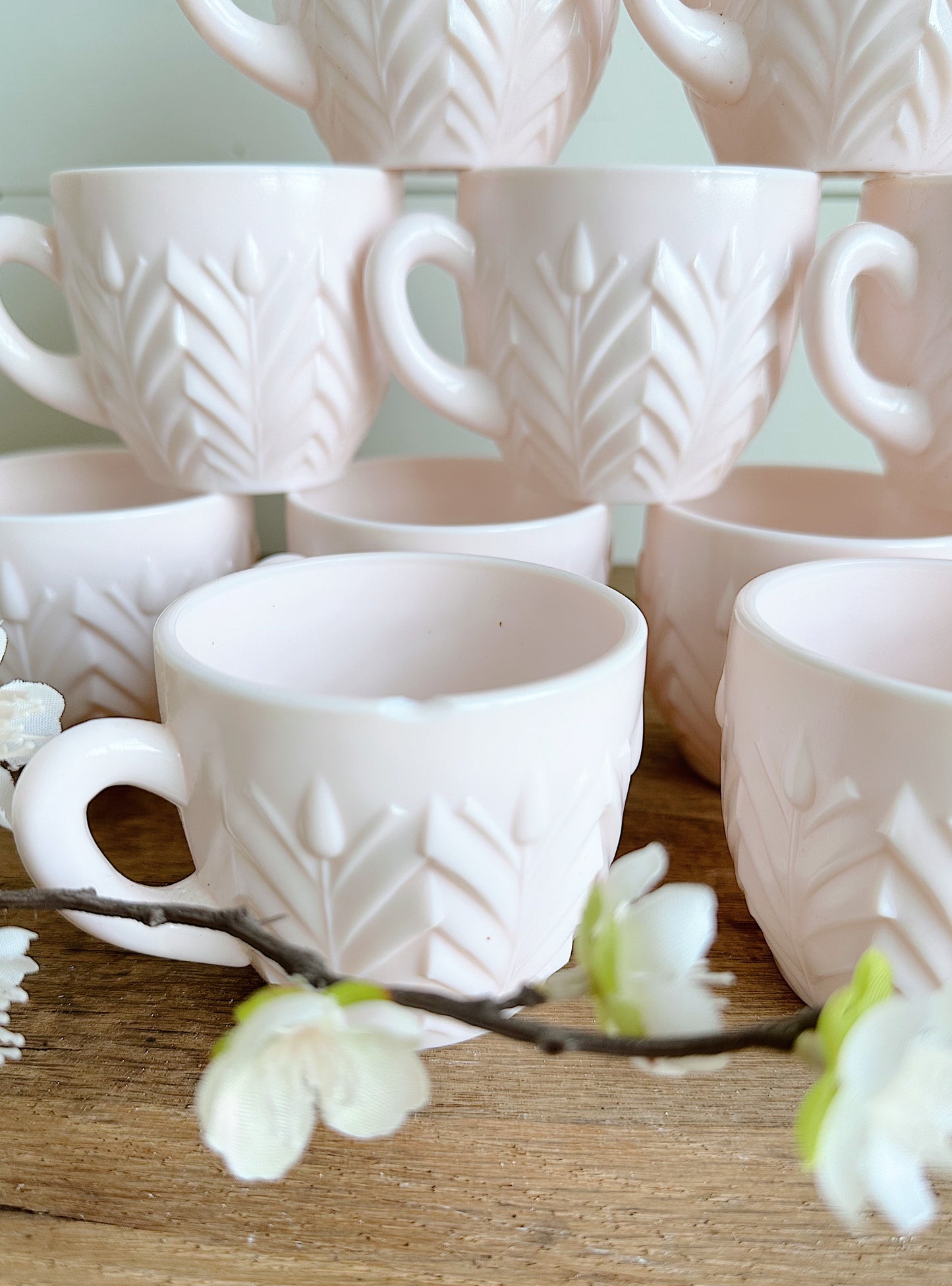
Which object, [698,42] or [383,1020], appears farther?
[698,42]

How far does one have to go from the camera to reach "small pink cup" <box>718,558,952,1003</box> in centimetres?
31

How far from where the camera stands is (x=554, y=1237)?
29cm

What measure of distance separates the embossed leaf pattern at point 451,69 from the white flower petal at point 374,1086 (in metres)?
0.40

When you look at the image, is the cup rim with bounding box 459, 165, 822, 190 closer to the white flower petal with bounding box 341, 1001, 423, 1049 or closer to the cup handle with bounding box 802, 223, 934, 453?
the cup handle with bounding box 802, 223, 934, 453

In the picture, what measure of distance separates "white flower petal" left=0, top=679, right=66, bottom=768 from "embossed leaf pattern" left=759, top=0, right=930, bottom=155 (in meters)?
0.38

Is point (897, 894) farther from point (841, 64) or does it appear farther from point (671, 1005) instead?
point (841, 64)

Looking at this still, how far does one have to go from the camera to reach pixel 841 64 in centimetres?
44

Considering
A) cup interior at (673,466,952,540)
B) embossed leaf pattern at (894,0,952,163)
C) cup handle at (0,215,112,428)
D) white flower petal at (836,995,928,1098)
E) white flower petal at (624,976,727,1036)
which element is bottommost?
cup interior at (673,466,952,540)

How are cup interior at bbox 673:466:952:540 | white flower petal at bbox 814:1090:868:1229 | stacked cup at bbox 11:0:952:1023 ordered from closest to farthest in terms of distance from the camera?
white flower petal at bbox 814:1090:868:1229
stacked cup at bbox 11:0:952:1023
cup interior at bbox 673:466:952:540

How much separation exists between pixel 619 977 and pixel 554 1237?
119 mm

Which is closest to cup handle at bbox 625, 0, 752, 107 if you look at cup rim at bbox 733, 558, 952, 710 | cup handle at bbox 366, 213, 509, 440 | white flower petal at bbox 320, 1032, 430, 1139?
cup handle at bbox 366, 213, 509, 440

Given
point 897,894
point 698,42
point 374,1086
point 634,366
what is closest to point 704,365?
point 634,366

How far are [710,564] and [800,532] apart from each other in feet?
0.55

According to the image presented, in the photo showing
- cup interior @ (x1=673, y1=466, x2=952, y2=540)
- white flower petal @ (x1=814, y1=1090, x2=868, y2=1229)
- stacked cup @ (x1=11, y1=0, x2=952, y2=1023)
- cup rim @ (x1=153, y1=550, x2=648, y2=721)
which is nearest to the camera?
white flower petal @ (x1=814, y1=1090, x2=868, y2=1229)
